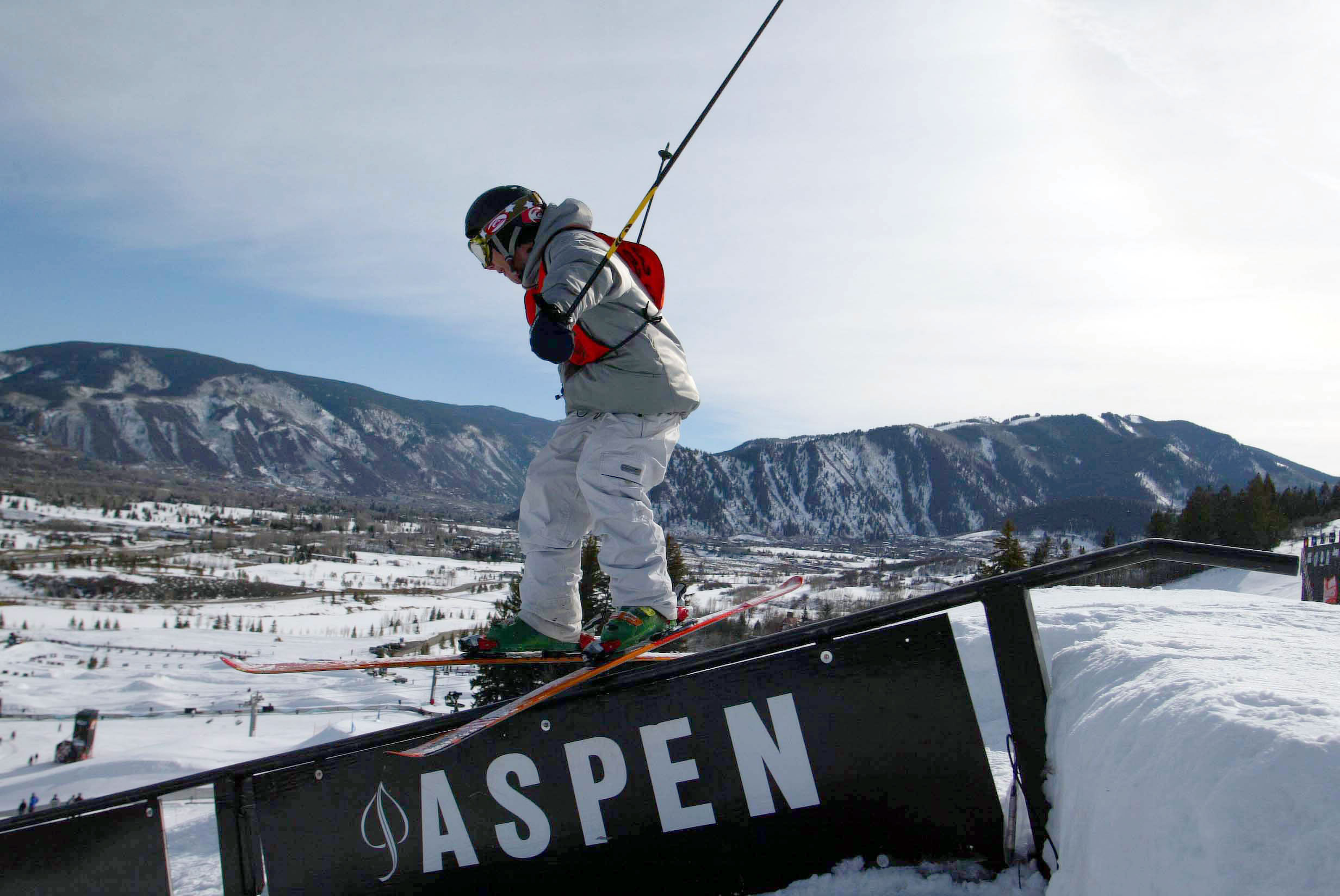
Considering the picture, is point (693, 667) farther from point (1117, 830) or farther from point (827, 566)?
point (827, 566)

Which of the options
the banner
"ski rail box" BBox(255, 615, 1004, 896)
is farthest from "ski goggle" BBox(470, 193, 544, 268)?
the banner

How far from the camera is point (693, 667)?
8.70 ft

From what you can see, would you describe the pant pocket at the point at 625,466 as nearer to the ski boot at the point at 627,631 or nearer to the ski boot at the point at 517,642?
the ski boot at the point at 627,631

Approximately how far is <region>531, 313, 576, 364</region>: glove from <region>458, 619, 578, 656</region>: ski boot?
1.45 meters

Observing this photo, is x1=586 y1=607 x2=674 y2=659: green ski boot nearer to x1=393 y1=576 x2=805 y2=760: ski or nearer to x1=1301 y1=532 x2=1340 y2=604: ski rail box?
x1=393 y1=576 x2=805 y2=760: ski

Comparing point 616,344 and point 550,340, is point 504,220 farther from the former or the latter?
point 550,340

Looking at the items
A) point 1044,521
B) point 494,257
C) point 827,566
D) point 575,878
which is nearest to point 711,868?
point 575,878

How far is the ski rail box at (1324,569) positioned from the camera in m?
13.2

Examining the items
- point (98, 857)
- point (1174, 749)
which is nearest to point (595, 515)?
point (1174, 749)

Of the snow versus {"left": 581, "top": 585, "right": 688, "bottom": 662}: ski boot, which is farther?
{"left": 581, "top": 585, "right": 688, "bottom": 662}: ski boot

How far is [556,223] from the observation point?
11.9 ft

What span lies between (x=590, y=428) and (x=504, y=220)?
1.09 meters

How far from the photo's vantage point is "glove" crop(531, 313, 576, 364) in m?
3.10

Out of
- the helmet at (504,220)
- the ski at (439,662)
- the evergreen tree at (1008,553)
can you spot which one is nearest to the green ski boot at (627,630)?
the ski at (439,662)
